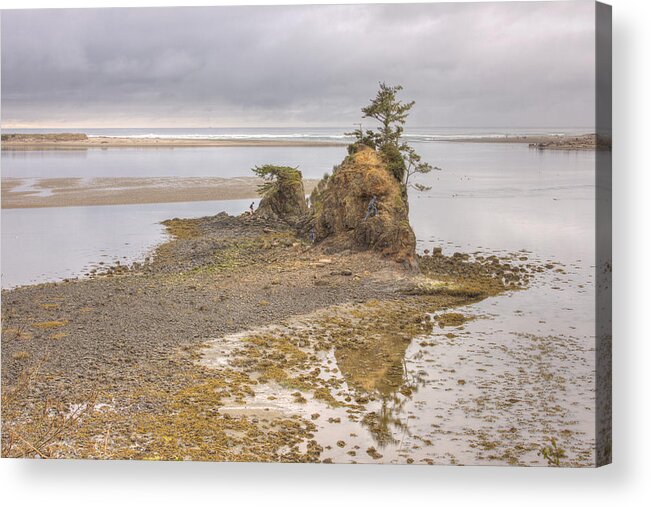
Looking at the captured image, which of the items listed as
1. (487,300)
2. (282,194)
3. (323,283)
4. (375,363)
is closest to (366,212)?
(323,283)

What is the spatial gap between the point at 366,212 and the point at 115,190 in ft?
13.9

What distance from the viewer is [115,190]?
11.0m

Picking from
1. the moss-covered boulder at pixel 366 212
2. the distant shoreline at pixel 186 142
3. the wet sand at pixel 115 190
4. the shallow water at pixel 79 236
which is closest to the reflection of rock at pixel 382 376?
the distant shoreline at pixel 186 142

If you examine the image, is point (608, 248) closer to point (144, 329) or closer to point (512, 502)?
point (512, 502)

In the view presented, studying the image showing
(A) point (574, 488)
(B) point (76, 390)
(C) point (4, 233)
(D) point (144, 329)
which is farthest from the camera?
(D) point (144, 329)

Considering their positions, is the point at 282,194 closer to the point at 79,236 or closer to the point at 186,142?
the point at 186,142

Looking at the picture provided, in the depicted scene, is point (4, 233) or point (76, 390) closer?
point (76, 390)

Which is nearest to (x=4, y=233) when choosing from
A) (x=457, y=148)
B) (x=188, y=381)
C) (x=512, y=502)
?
(x=188, y=381)

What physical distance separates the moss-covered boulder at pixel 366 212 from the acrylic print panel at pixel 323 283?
3.48ft

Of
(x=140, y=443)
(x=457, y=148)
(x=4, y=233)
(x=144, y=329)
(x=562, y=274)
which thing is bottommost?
(x=140, y=443)

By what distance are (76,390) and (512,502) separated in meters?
4.71

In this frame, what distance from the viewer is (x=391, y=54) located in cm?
862

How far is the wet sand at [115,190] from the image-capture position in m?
9.21

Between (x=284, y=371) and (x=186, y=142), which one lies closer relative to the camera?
(x=284, y=371)
